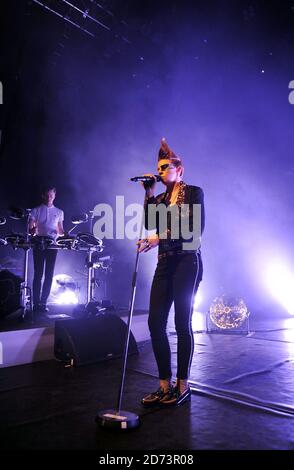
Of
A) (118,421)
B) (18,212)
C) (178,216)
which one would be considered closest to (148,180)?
(178,216)

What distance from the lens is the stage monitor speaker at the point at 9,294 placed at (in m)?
5.08

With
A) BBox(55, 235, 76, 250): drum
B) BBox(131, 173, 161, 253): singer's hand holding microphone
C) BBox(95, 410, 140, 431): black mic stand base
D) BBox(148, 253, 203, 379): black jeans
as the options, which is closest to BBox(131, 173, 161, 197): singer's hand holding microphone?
BBox(131, 173, 161, 253): singer's hand holding microphone

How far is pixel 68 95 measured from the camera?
30.0ft

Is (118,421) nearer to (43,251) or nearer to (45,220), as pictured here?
(43,251)

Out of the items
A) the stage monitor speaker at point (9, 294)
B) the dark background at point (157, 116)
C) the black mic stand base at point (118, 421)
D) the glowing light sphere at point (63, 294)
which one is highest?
the dark background at point (157, 116)

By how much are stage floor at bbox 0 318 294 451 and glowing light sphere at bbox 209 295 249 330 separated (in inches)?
62.3

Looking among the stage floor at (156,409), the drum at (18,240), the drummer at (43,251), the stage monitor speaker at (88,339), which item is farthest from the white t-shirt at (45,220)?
the stage floor at (156,409)

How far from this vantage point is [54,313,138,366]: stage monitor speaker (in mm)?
4285

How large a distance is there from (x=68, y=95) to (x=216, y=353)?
278 inches

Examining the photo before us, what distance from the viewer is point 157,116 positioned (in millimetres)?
9773

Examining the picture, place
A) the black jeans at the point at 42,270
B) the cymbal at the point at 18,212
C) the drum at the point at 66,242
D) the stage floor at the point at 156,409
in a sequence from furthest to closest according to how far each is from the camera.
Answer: the black jeans at the point at 42,270 → the drum at the point at 66,242 → the cymbal at the point at 18,212 → the stage floor at the point at 156,409

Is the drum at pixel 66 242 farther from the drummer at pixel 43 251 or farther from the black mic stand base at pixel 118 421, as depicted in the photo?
the black mic stand base at pixel 118 421

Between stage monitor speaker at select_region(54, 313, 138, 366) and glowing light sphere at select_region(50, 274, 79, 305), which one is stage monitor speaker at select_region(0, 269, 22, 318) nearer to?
stage monitor speaker at select_region(54, 313, 138, 366)
